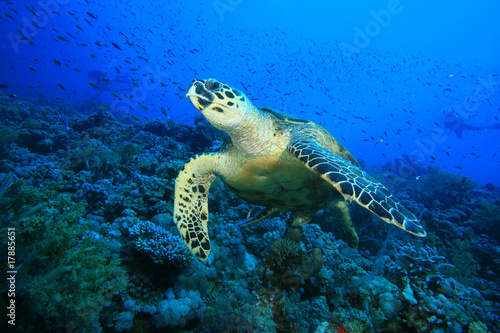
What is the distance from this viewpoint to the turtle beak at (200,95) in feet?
8.91

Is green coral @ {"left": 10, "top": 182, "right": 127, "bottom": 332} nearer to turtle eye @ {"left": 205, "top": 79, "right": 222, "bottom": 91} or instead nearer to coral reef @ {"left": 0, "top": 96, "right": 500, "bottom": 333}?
coral reef @ {"left": 0, "top": 96, "right": 500, "bottom": 333}

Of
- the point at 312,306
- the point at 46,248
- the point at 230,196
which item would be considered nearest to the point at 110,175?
the point at 230,196

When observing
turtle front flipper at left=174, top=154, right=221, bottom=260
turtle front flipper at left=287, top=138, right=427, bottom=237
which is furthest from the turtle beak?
turtle front flipper at left=287, top=138, right=427, bottom=237

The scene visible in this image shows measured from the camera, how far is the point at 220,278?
12.0 ft

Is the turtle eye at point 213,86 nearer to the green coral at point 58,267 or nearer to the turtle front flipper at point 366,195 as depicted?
the turtle front flipper at point 366,195

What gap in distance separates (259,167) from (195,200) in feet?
4.34

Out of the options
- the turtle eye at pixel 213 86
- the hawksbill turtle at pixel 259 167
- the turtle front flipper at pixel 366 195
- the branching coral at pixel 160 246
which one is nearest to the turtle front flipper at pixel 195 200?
the hawksbill turtle at pixel 259 167

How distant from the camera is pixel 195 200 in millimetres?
3799

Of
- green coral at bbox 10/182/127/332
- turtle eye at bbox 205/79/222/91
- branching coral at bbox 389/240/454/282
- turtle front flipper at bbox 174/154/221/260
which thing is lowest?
green coral at bbox 10/182/127/332

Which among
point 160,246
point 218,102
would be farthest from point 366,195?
point 160,246

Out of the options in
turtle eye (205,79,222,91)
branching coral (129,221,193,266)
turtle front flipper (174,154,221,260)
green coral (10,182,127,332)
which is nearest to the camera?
green coral (10,182,127,332)

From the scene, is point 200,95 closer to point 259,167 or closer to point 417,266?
point 259,167

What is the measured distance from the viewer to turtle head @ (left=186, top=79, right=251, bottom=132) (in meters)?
2.73

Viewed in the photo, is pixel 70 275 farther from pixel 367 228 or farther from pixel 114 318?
pixel 367 228
